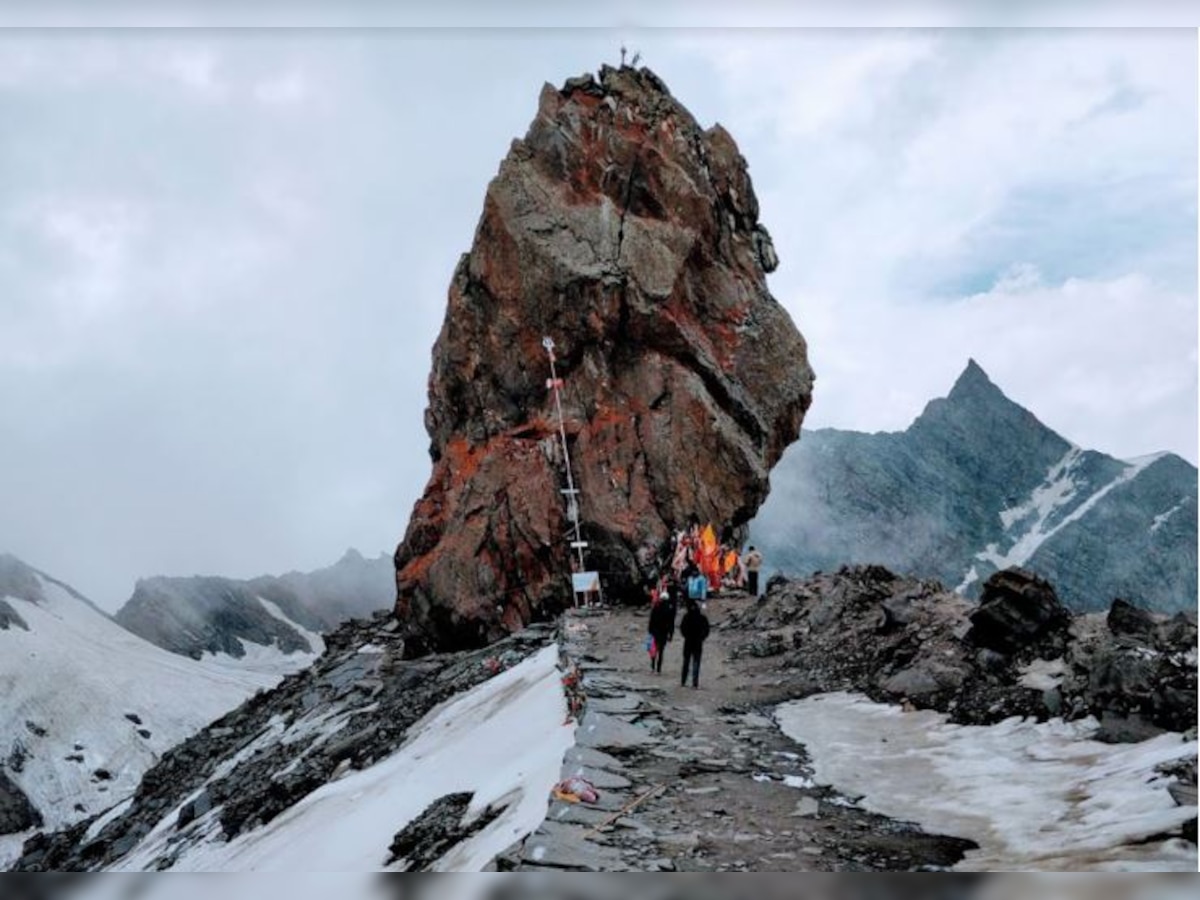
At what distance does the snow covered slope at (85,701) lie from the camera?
350 ft

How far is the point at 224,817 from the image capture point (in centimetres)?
2270

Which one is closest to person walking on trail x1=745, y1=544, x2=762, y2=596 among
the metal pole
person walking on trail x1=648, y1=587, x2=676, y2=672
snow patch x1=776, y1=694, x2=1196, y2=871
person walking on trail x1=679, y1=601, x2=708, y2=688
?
the metal pole

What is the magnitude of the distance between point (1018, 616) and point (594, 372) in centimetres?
2329

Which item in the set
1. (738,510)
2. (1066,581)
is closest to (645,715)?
(738,510)

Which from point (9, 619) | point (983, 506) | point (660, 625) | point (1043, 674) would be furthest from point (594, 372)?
point (9, 619)

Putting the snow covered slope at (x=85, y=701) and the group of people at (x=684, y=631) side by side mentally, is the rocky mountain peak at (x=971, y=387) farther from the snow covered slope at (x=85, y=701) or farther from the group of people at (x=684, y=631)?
the group of people at (x=684, y=631)

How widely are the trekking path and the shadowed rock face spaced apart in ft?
57.7

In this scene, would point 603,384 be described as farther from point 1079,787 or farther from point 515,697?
point 1079,787

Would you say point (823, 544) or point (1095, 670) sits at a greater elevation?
point (823, 544)

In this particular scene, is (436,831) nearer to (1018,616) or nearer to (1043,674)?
(1043,674)

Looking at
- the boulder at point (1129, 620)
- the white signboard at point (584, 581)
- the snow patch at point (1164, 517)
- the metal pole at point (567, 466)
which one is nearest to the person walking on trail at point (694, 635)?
the boulder at point (1129, 620)

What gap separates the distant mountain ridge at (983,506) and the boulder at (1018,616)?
10070cm

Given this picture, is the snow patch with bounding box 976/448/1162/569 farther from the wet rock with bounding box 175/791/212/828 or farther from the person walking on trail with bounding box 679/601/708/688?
the person walking on trail with bounding box 679/601/708/688

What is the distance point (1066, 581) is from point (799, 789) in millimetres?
135732
